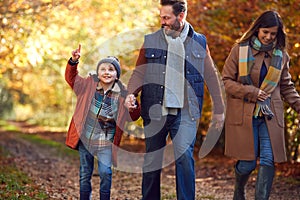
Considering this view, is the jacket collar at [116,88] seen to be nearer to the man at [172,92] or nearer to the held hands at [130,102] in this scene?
the man at [172,92]

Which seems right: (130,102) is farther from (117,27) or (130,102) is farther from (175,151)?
(117,27)

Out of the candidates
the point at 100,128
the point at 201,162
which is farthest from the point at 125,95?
the point at 201,162

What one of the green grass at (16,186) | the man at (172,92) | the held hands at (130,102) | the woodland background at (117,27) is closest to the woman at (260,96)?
the man at (172,92)

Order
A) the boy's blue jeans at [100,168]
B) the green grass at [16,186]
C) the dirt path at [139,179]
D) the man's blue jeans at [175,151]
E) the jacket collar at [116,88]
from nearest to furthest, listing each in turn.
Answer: the man's blue jeans at [175,151], the boy's blue jeans at [100,168], the jacket collar at [116,88], the green grass at [16,186], the dirt path at [139,179]

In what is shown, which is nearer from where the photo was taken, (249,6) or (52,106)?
(249,6)

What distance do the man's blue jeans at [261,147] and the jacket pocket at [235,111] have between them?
0.15 meters

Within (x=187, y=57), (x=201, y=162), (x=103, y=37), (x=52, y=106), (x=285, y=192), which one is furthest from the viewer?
(x=52, y=106)

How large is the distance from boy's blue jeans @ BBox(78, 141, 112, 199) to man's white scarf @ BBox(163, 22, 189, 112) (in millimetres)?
837

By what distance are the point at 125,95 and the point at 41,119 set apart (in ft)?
85.1

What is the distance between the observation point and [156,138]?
17.3 feet

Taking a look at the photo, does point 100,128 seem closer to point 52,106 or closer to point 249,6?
point 249,6

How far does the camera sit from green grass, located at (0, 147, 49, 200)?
644 centimetres

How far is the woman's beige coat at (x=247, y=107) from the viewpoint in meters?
5.27

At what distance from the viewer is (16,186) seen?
23.4 ft
